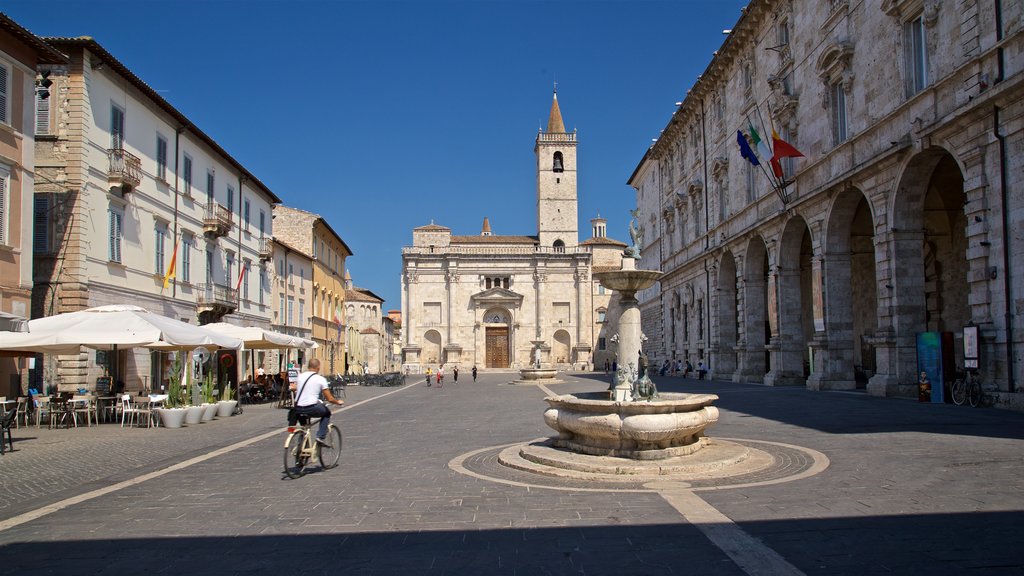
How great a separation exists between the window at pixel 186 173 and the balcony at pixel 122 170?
4665 millimetres

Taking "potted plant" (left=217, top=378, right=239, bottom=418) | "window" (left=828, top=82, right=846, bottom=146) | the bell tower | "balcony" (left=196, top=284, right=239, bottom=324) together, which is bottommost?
"potted plant" (left=217, top=378, right=239, bottom=418)

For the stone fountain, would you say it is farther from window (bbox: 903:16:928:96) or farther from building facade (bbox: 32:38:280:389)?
building facade (bbox: 32:38:280:389)

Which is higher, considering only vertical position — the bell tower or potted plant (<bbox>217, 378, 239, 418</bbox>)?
the bell tower

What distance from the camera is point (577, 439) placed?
1012cm

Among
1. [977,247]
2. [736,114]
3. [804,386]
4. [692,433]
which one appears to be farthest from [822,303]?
[692,433]

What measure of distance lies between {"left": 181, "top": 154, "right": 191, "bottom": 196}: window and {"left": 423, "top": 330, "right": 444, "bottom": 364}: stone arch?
4477cm

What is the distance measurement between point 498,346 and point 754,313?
4438 centimetres

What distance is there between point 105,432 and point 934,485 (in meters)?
15.9

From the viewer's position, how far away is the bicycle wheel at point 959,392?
642 inches

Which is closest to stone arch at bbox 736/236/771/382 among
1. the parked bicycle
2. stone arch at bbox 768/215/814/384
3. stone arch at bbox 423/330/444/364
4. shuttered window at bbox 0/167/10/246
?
stone arch at bbox 768/215/814/384

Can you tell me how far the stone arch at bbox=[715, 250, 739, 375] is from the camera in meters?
35.2

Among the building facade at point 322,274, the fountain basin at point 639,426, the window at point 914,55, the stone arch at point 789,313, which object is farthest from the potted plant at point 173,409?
the building facade at point 322,274

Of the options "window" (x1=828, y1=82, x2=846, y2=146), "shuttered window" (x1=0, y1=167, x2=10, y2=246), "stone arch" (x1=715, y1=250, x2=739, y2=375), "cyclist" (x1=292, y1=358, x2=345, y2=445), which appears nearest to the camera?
"cyclist" (x1=292, y1=358, x2=345, y2=445)

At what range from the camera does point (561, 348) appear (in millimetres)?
73000
